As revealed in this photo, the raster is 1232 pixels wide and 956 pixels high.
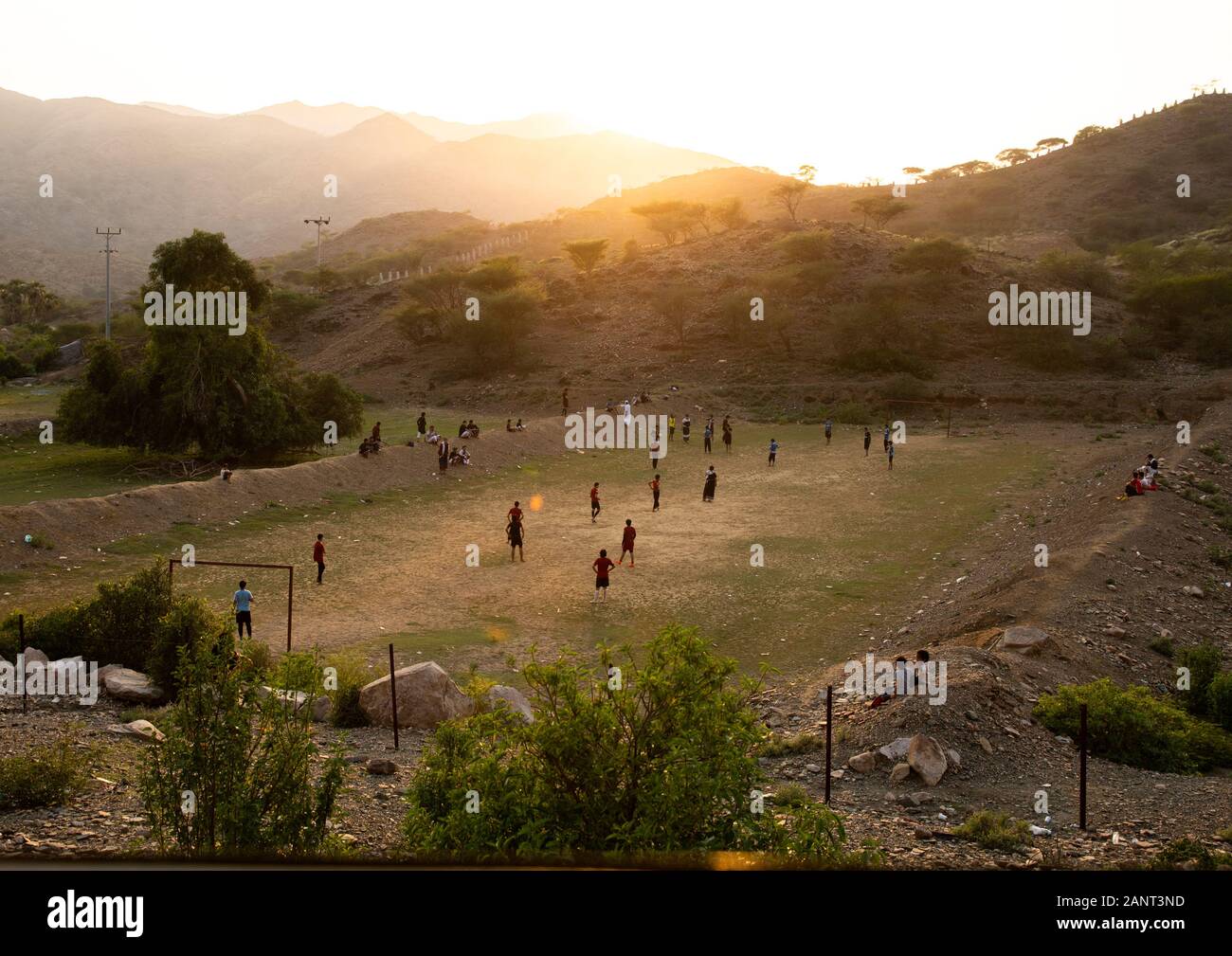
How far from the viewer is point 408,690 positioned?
484 inches

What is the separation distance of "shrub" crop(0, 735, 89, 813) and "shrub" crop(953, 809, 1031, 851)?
28.3ft

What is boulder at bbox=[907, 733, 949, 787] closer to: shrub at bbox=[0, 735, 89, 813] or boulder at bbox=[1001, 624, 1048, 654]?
boulder at bbox=[1001, 624, 1048, 654]

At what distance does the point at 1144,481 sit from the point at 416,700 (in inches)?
900

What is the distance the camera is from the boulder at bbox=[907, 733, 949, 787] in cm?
1020

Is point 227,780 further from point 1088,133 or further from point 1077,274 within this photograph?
point 1088,133

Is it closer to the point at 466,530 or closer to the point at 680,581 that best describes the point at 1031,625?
the point at 680,581

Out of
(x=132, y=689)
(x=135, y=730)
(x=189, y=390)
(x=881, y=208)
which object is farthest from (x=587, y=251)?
(x=135, y=730)

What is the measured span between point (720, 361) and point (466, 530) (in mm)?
42510

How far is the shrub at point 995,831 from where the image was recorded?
326 inches

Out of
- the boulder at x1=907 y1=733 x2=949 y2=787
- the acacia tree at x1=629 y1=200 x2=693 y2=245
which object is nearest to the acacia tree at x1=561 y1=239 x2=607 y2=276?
the acacia tree at x1=629 y1=200 x2=693 y2=245

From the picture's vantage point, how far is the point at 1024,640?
14.0 metres

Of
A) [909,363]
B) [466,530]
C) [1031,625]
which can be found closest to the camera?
[1031,625]

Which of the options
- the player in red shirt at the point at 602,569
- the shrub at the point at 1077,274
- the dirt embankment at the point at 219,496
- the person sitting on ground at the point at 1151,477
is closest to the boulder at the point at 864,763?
the player in red shirt at the point at 602,569

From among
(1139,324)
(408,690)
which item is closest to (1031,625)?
(408,690)
